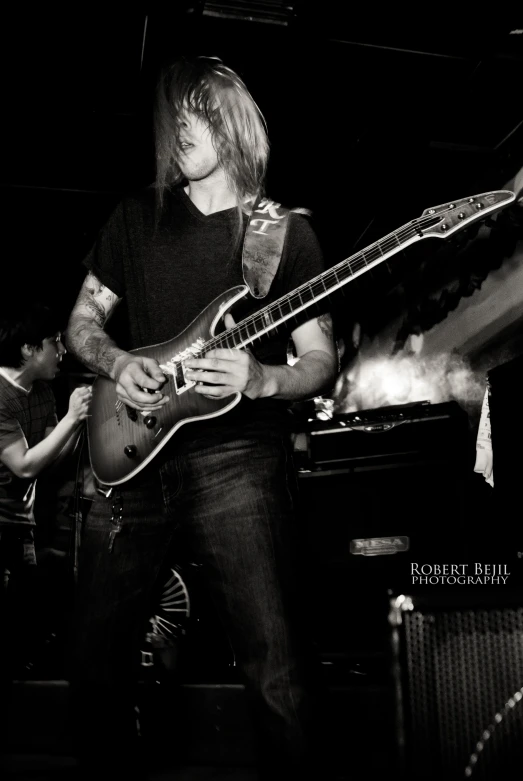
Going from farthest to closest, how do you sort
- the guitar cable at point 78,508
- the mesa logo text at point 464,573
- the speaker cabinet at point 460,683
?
the mesa logo text at point 464,573 < the guitar cable at point 78,508 < the speaker cabinet at point 460,683

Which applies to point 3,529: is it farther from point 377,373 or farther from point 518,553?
point 377,373

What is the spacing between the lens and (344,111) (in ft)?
14.9

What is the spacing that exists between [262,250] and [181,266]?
21 cm

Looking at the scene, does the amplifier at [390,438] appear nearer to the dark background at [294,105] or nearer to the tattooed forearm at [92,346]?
the dark background at [294,105]

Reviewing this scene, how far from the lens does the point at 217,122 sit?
2.01 meters

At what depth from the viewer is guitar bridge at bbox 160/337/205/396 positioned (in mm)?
1661

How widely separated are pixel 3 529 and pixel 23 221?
304 centimetres

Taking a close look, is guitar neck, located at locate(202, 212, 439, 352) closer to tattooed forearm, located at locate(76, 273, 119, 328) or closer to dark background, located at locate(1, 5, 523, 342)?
tattooed forearm, located at locate(76, 273, 119, 328)

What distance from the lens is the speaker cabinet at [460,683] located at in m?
1.14

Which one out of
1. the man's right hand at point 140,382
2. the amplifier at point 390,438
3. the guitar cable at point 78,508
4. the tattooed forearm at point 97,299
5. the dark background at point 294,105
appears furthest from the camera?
the dark background at point 294,105

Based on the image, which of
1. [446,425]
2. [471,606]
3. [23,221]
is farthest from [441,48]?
[471,606]

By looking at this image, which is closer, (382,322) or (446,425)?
(446,425)

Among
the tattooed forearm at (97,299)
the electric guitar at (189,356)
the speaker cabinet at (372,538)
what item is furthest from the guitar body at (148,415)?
the speaker cabinet at (372,538)

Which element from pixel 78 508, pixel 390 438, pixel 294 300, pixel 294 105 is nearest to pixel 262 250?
pixel 294 300
